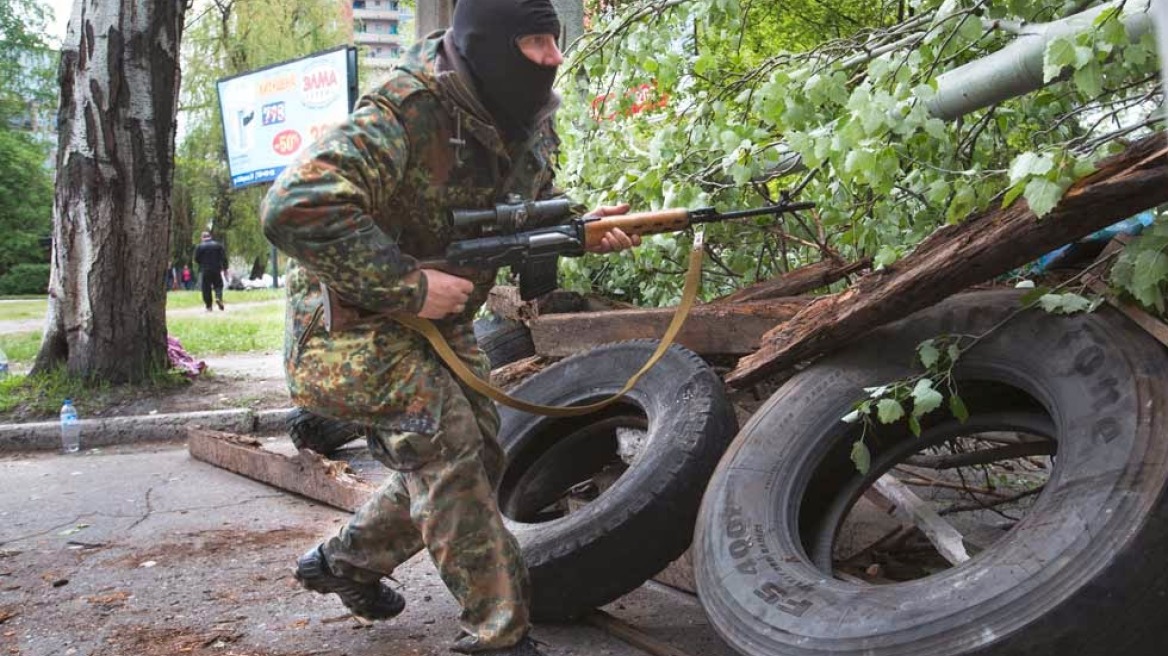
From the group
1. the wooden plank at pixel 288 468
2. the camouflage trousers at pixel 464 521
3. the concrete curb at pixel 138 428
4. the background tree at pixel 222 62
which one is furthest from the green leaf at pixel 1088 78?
the background tree at pixel 222 62

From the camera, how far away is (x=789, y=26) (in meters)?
9.05

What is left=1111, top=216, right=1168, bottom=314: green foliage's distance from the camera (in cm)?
239

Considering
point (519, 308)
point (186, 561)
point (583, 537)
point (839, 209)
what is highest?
point (839, 209)

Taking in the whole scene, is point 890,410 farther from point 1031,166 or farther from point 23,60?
point 23,60

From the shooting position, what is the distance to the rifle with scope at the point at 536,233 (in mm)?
2809

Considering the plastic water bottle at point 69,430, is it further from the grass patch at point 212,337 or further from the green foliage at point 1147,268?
the green foliage at point 1147,268

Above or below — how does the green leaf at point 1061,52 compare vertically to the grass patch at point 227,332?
above

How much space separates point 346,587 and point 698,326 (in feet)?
5.45

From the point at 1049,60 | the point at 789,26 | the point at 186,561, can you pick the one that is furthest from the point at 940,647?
the point at 789,26

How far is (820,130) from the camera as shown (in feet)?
11.5

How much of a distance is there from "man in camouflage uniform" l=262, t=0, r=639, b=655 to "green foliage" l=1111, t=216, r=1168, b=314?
5.07 ft

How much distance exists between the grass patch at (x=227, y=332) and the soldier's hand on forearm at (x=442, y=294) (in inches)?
367

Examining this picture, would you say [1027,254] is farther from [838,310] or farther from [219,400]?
[219,400]

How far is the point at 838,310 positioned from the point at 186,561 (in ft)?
8.94
